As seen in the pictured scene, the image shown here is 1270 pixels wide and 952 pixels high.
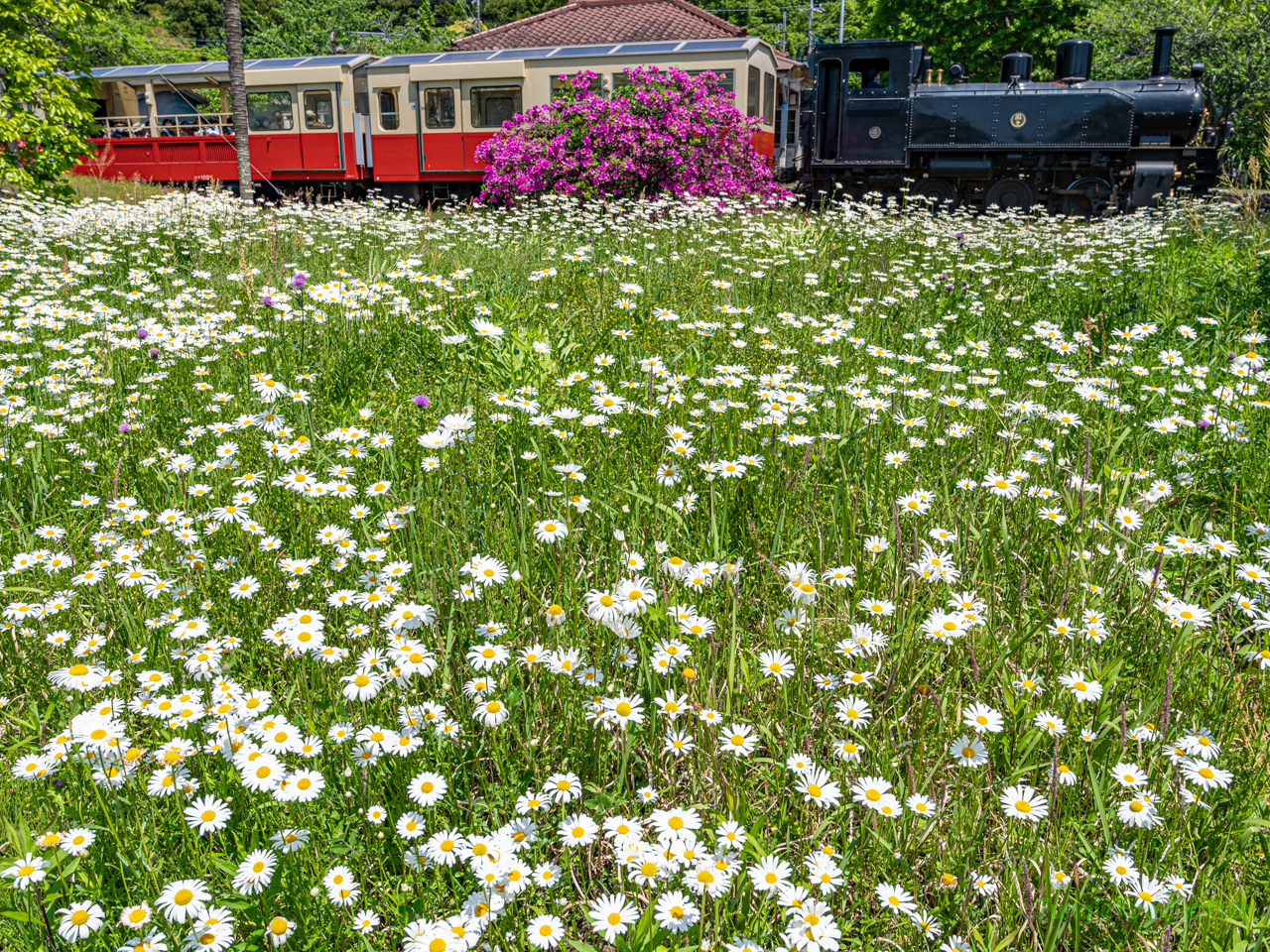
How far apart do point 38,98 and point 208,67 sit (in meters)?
10.8

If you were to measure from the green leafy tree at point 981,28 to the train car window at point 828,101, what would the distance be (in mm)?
21028

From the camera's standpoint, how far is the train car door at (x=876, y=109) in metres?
16.7

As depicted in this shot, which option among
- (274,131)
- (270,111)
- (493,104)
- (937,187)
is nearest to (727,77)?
(937,187)

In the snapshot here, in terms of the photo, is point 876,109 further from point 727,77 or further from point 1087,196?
point 1087,196

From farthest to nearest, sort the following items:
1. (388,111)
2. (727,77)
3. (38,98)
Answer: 1. (388,111)
2. (727,77)
3. (38,98)

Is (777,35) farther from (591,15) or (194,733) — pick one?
(194,733)

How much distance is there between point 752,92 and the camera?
1886cm

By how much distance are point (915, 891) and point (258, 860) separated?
127 cm

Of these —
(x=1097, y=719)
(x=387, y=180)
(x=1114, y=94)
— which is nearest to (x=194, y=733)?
Result: (x=1097, y=719)

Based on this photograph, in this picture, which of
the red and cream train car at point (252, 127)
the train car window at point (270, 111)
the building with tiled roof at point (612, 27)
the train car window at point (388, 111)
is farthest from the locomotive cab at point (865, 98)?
the building with tiled roof at point (612, 27)

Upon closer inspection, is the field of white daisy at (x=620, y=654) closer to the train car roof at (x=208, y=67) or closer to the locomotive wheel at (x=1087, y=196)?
the locomotive wheel at (x=1087, y=196)

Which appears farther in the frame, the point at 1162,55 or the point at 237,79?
the point at 1162,55

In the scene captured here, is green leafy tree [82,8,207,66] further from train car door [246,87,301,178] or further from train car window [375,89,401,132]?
train car window [375,89,401,132]

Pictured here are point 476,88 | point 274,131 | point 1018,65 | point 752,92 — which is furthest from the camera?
point 274,131
